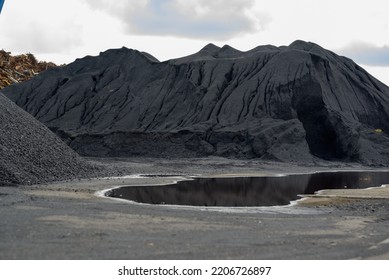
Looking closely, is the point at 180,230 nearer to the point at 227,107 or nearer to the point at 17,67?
the point at 227,107

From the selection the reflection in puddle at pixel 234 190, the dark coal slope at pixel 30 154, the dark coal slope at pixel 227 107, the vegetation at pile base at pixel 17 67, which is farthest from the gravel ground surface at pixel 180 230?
A: the vegetation at pile base at pixel 17 67

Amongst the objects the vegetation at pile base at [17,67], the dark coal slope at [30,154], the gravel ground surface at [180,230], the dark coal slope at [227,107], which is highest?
the vegetation at pile base at [17,67]

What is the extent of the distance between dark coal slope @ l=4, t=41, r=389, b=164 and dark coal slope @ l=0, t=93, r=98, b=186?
28438 millimetres

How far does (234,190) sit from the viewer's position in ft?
107

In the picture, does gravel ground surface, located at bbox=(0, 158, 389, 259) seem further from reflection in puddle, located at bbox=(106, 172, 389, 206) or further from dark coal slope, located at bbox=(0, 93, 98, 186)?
dark coal slope, located at bbox=(0, 93, 98, 186)

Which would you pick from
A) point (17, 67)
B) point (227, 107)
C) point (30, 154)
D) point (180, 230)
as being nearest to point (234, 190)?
point (30, 154)

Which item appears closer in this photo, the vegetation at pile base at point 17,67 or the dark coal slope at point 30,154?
the dark coal slope at point 30,154

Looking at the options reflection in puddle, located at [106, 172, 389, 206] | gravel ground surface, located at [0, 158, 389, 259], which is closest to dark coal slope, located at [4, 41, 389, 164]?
reflection in puddle, located at [106, 172, 389, 206]

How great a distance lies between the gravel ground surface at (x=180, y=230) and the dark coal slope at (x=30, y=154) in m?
3.49

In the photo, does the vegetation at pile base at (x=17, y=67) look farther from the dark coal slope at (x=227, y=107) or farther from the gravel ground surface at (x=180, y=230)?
the gravel ground surface at (x=180, y=230)

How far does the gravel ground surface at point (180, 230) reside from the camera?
1295 centimetres

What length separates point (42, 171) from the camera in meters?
32.3

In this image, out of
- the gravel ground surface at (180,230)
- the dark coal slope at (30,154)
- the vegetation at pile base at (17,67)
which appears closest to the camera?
the gravel ground surface at (180,230)

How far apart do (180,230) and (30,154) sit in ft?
60.6
